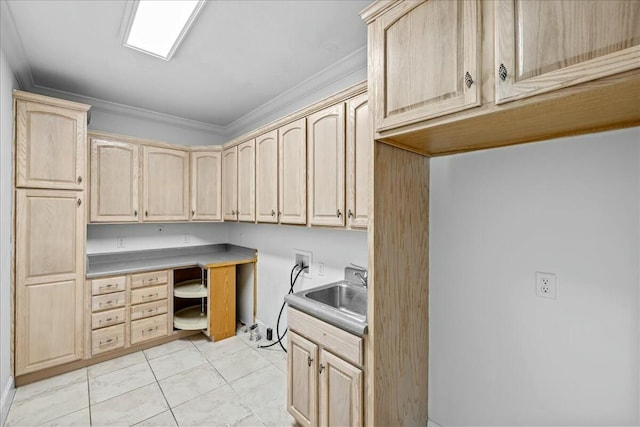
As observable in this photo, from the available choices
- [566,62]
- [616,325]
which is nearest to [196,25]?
[566,62]

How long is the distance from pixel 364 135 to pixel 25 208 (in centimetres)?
265

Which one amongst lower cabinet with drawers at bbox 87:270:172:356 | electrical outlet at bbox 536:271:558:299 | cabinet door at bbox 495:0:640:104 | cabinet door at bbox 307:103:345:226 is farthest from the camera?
lower cabinet with drawers at bbox 87:270:172:356

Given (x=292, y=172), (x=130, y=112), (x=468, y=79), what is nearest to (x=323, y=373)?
(x=292, y=172)

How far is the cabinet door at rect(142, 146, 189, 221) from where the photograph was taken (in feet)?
10.1

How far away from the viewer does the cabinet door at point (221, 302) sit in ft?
9.95

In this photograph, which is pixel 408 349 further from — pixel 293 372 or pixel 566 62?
pixel 566 62

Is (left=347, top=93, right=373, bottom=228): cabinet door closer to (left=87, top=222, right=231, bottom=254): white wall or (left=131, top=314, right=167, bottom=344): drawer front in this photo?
(left=131, top=314, right=167, bottom=344): drawer front

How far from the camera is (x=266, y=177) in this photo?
2.60m

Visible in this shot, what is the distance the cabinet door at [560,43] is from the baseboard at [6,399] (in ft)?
10.9

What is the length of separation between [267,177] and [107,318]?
6.46 feet

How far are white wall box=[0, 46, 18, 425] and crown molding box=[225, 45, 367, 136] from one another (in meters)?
1.96

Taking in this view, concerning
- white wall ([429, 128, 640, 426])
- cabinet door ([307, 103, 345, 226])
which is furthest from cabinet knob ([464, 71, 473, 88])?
cabinet door ([307, 103, 345, 226])

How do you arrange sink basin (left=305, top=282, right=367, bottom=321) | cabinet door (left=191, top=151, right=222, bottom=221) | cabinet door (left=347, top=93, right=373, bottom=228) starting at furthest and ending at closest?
cabinet door (left=191, top=151, right=222, bottom=221) → sink basin (left=305, top=282, right=367, bottom=321) → cabinet door (left=347, top=93, right=373, bottom=228)

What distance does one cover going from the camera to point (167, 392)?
2230 mm
